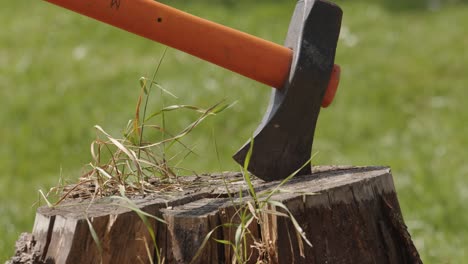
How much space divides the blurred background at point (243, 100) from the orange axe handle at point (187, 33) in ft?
5.84

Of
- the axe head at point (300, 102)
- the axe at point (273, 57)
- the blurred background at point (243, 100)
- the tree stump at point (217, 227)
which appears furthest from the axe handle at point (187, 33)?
the blurred background at point (243, 100)

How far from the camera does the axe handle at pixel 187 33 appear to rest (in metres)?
3.04

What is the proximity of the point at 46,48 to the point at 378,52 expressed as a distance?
11.3 feet

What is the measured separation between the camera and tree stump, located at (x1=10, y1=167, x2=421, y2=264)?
8.96 ft

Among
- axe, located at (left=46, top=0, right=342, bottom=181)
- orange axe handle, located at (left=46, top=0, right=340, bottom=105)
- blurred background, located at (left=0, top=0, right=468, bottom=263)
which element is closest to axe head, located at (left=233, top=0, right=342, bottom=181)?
axe, located at (left=46, top=0, right=342, bottom=181)

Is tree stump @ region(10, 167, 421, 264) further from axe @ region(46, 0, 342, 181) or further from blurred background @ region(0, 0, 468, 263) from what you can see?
blurred background @ region(0, 0, 468, 263)

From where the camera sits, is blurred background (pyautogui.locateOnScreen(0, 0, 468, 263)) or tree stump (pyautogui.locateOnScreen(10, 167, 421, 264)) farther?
blurred background (pyautogui.locateOnScreen(0, 0, 468, 263))

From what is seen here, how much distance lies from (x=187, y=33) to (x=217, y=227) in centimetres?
74

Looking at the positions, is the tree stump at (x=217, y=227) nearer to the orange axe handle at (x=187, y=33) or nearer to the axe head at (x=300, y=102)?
the axe head at (x=300, y=102)

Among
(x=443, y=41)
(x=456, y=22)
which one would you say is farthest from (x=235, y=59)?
(x=456, y=22)

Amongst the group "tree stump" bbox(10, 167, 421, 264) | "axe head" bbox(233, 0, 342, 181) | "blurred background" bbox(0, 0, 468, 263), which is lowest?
"tree stump" bbox(10, 167, 421, 264)

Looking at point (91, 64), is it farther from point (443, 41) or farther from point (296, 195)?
point (296, 195)

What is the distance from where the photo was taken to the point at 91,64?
28.6 ft

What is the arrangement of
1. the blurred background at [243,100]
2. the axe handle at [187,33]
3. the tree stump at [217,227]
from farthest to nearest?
the blurred background at [243,100], the axe handle at [187,33], the tree stump at [217,227]
